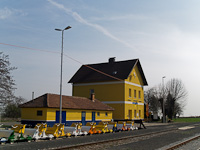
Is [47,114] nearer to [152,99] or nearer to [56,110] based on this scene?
[56,110]

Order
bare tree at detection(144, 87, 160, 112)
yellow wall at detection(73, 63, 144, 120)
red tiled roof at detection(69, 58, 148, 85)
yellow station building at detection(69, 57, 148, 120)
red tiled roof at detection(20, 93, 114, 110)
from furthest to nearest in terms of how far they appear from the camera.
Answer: bare tree at detection(144, 87, 160, 112), red tiled roof at detection(69, 58, 148, 85), yellow station building at detection(69, 57, 148, 120), yellow wall at detection(73, 63, 144, 120), red tiled roof at detection(20, 93, 114, 110)

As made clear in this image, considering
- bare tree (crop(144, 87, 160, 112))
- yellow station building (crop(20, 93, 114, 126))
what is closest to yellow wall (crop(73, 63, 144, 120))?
yellow station building (crop(20, 93, 114, 126))

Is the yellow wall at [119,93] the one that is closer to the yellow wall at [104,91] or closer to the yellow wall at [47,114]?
the yellow wall at [104,91]

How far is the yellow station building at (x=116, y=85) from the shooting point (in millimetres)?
39688

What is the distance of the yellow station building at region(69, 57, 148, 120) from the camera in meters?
39.7

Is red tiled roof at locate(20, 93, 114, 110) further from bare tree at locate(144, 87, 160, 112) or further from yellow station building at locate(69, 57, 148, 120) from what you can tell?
bare tree at locate(144, 87, 160, 112)

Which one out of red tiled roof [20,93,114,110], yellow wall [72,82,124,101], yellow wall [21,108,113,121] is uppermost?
yellow wall [72,82,124,101]

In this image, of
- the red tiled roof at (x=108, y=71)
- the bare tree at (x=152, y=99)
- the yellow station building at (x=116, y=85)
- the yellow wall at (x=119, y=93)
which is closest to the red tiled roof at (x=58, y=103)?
the yellow wall at (x=119, y=93)

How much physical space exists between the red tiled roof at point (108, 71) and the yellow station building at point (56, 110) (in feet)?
26.3

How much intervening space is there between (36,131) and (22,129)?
38.5 inches

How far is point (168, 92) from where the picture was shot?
73.5 meters

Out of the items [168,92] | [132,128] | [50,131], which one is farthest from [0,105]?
[168,92]

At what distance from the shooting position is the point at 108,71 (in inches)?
1713

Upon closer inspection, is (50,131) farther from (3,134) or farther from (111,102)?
(111,102)
